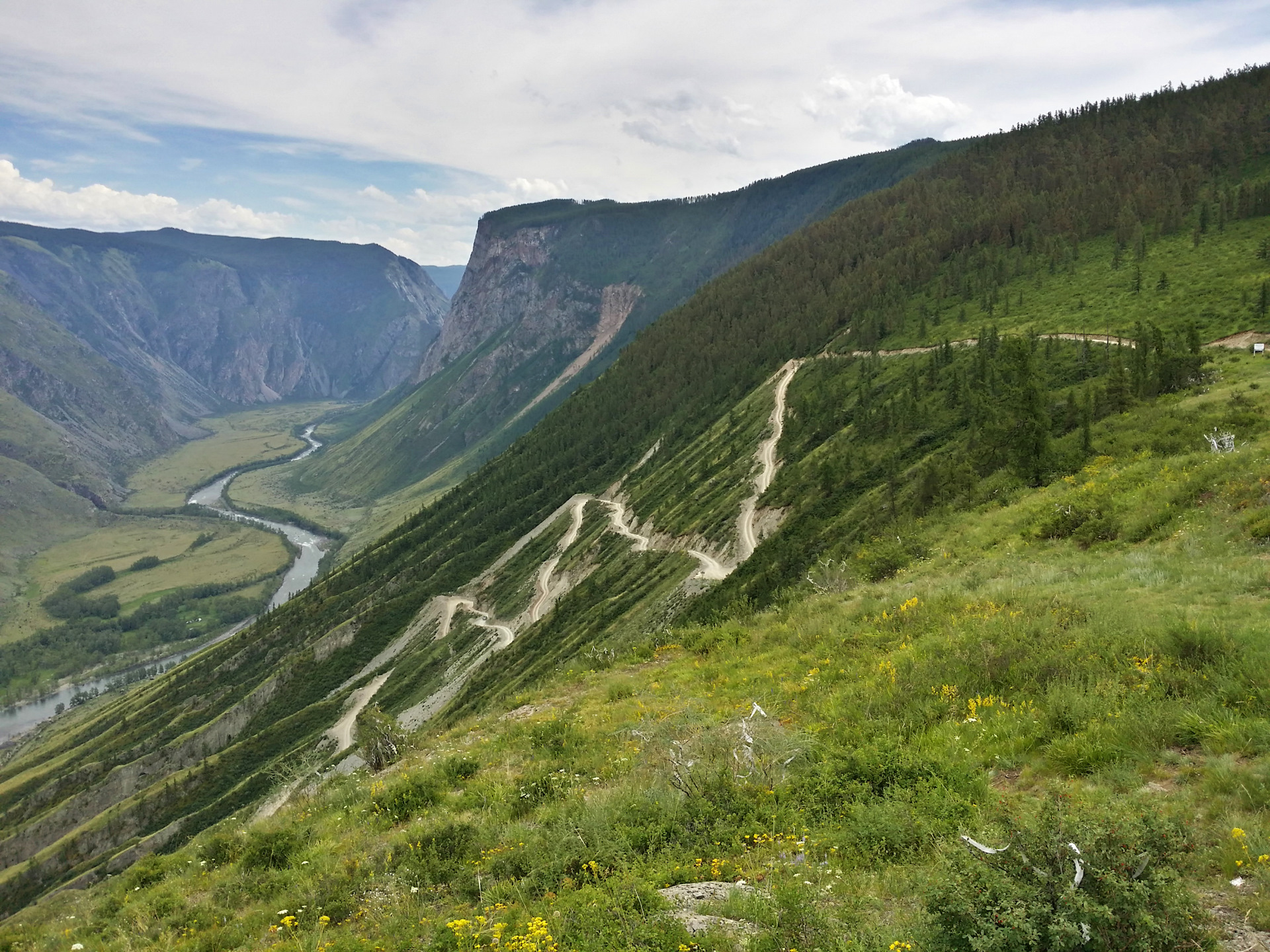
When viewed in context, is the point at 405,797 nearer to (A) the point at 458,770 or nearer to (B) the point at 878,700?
(A) the point at 458,770

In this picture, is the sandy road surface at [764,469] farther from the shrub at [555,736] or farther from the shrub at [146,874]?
the shrub at [146,874]

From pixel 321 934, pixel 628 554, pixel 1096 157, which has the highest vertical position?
pixel 1096 157

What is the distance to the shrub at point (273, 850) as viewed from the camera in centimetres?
1906

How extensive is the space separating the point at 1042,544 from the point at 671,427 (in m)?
128

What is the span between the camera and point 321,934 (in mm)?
14445

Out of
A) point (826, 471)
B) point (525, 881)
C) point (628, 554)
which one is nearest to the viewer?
point (525, 881)

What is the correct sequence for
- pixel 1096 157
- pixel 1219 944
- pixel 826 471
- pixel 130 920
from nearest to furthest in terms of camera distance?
1. pixel 1219 944
2. pixel 130 920
3. pixel 826 471
4. pixel 1096 157

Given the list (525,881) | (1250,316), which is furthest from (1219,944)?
(1250,316)

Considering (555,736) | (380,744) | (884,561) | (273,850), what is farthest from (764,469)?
(273,850)

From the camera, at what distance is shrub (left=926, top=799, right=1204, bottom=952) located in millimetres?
8297

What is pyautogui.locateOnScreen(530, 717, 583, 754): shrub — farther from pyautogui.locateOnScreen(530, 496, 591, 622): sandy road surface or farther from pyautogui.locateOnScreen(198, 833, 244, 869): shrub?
pyautogui.locateOnScreen(530, 496, 591, 622): sandy road surface

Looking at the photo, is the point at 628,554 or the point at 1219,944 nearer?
the point at 1219,944

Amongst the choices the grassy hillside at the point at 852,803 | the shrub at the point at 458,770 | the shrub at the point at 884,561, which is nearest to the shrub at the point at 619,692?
the grassy hillside at the point at 852,803

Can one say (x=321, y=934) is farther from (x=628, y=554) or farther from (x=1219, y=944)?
(x=628, y=554)
